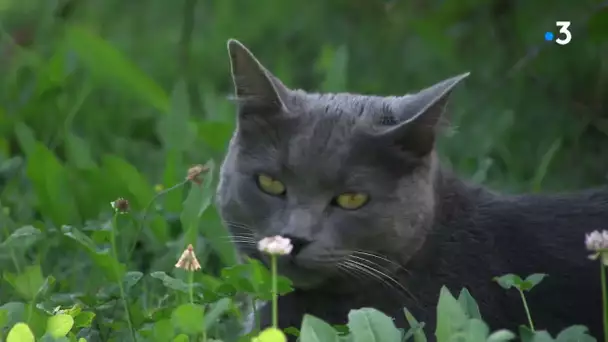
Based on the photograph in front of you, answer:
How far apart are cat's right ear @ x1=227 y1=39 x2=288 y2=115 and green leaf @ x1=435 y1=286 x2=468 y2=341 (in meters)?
0.68

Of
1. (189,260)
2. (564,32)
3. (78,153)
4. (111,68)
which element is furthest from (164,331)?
(564,32)

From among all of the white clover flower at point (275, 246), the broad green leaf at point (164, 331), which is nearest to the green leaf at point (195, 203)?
the broad green leaf at point (164, 331)

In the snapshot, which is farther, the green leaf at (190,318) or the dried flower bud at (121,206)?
the dried flower bud at (121,206)

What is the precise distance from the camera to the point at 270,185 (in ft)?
7.68

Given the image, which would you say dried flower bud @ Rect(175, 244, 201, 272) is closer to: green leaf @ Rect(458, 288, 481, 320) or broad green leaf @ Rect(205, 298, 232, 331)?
broad green leaf @ Rect(205, 298, 232, 331)

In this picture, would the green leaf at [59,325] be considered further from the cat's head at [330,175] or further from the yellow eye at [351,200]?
the yellow eye at [351,200]

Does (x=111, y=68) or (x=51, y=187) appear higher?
(x=111, y=68)

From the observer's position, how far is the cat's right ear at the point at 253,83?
2.33 metres

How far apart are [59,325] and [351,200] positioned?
0.70 metres

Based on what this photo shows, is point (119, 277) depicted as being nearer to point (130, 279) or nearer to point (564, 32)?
point (130, 279)

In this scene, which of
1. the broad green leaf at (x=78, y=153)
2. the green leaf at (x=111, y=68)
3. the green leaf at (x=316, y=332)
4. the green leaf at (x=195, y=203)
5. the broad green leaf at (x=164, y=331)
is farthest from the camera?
the green leaf at (x=111, y=68)

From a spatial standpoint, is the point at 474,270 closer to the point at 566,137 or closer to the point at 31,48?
the point at 566,137

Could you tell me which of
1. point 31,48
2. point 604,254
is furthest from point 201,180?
point 31,48

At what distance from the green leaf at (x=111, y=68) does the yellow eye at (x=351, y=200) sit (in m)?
1.91
